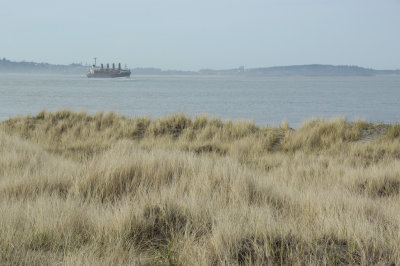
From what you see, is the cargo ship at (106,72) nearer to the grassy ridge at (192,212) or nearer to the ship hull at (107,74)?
the ship hull at (107,74)

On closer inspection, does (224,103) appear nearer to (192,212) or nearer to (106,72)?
(192,212)

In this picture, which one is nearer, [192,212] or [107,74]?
[192,212]

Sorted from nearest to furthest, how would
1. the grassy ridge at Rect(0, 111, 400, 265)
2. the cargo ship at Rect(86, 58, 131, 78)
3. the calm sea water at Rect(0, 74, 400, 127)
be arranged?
the grassy ridge at Rect(0, 111, 400, 265), the calm sea water at Rect(0, 74, 400, 127), the cargo ship at Rect(86, 58, 131, 78)

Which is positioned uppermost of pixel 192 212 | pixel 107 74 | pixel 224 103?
pixel 192 212

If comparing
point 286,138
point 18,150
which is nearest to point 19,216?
point 18,150

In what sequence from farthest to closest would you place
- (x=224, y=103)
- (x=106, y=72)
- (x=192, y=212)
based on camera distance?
(x=106, y=72), (x=224, y=103), (x=192, y=212)

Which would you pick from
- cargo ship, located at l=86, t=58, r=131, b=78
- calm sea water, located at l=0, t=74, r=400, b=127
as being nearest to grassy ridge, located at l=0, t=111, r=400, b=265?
calm sea water, located at l=0, t=74, r=400, b=127

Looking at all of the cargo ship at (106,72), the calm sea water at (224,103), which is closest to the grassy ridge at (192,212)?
the calm sea water at (224,103)

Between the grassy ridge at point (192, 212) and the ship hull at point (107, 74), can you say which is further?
the ship hull at point (107, 74)

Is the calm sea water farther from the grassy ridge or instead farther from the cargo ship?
the cargo ship

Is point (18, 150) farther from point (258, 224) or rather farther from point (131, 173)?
point (258, 224)

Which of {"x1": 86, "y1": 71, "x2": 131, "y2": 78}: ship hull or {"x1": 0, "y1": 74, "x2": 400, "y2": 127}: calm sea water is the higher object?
{"x1": 86, "y1": 71, "x2": 131, "y2": 78}: ship hull

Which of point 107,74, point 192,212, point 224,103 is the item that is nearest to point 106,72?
point 107,74

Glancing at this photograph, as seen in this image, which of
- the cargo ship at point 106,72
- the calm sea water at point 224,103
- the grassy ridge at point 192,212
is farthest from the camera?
the cargo ship at point 106,72
